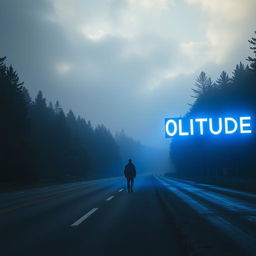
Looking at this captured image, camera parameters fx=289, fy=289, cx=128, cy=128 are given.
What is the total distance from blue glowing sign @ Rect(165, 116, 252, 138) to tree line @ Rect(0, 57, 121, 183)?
17.8 m

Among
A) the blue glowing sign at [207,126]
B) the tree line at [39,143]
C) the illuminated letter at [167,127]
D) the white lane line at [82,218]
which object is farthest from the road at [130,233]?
the tree line at [39,143]

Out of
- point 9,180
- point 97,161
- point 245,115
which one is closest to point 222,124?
point 245,115

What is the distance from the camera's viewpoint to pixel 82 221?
24.6ft

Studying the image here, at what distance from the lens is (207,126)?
86.2 ft

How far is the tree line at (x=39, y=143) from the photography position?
32.8 meters

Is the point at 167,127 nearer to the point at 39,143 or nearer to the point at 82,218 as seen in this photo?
the point at 82,218

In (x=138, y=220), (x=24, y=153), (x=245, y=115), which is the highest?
(x=245, y=115)

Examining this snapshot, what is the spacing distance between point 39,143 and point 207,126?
3504 centimetres

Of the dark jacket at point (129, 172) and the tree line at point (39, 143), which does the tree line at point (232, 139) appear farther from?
the tree line at point (39, 143)

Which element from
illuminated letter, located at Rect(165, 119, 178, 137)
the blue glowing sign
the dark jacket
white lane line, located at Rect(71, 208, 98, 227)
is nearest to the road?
white lane line, located at Rect(71, 208, 98, 227)

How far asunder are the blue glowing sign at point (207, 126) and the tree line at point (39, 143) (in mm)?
17824

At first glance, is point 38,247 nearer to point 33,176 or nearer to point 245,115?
point 245,115

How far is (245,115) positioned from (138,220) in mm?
20749

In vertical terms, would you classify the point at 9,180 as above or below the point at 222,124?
below
